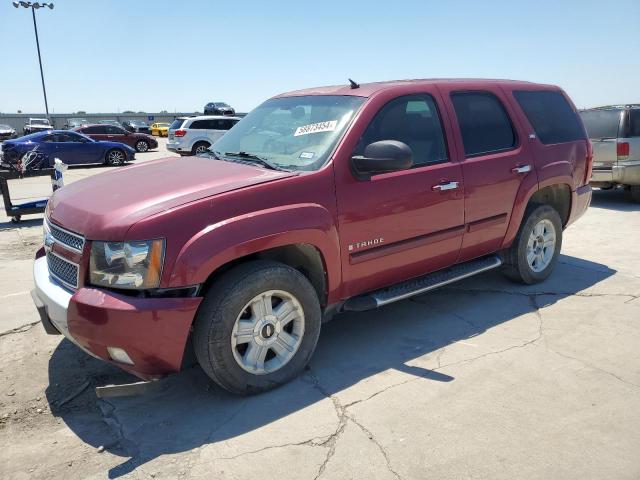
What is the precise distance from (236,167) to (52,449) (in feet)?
6.55

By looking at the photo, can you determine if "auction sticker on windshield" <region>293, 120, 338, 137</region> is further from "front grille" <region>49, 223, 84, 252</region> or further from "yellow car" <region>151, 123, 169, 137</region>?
"yellow car" <region>151, 123, 169, 137</region>

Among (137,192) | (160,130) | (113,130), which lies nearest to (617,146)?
(137,192)

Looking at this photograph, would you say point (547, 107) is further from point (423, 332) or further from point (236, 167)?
point (236, 167)

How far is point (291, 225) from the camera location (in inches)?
122

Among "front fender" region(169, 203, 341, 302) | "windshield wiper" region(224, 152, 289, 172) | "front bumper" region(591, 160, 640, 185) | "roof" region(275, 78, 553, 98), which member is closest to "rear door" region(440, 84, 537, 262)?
"roof" region(275, 78, 553, 98)

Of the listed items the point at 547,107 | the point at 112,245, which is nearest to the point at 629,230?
the point at 547,107

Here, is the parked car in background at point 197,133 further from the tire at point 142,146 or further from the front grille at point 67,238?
the front grille at point 67,238

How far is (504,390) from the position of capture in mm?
3232

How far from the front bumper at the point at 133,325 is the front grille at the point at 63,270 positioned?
106mm

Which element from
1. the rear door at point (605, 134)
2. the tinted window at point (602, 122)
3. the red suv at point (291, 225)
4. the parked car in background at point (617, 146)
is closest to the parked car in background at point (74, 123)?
the tinted window at point (602, 122)

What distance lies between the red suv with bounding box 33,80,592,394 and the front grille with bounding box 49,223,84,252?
0.01 m

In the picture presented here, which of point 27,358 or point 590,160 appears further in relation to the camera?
point 590,160

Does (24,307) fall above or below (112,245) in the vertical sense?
below

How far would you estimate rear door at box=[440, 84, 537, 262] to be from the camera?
Result: 4.18 meters
